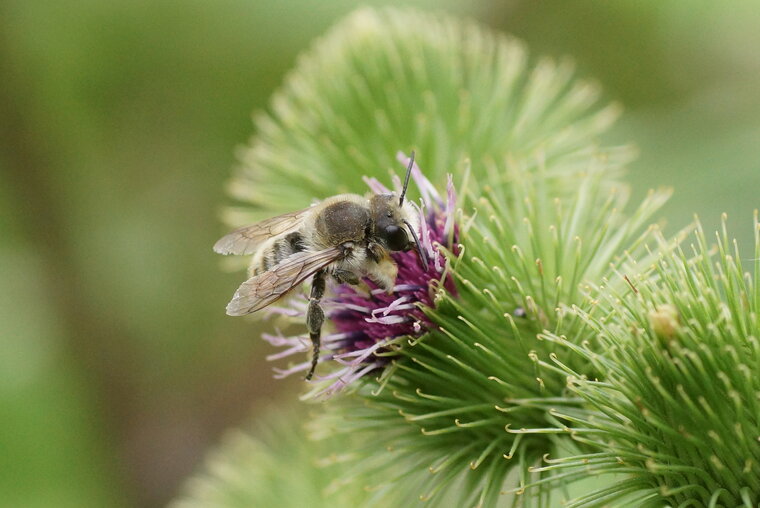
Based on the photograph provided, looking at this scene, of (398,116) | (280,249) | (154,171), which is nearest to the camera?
(280,249)

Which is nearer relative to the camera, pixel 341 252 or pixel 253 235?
pixel 341 252

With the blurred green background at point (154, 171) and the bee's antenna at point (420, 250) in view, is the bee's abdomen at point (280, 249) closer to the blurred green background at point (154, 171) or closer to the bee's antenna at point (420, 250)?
the bee's antenna at point (420, 250)

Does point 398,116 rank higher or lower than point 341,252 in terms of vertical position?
higher

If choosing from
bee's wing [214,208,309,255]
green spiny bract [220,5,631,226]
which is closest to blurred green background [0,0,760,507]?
green spiny bract [220,5,631,226]

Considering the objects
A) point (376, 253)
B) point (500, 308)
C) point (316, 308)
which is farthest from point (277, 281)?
point (500, 308)

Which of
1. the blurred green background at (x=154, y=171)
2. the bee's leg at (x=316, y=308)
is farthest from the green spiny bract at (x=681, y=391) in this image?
the blurred green background at (x=154, y=171)

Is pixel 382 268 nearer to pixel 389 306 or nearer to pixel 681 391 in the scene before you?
pixel 389 306

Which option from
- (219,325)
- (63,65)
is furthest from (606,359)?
(63,65)
